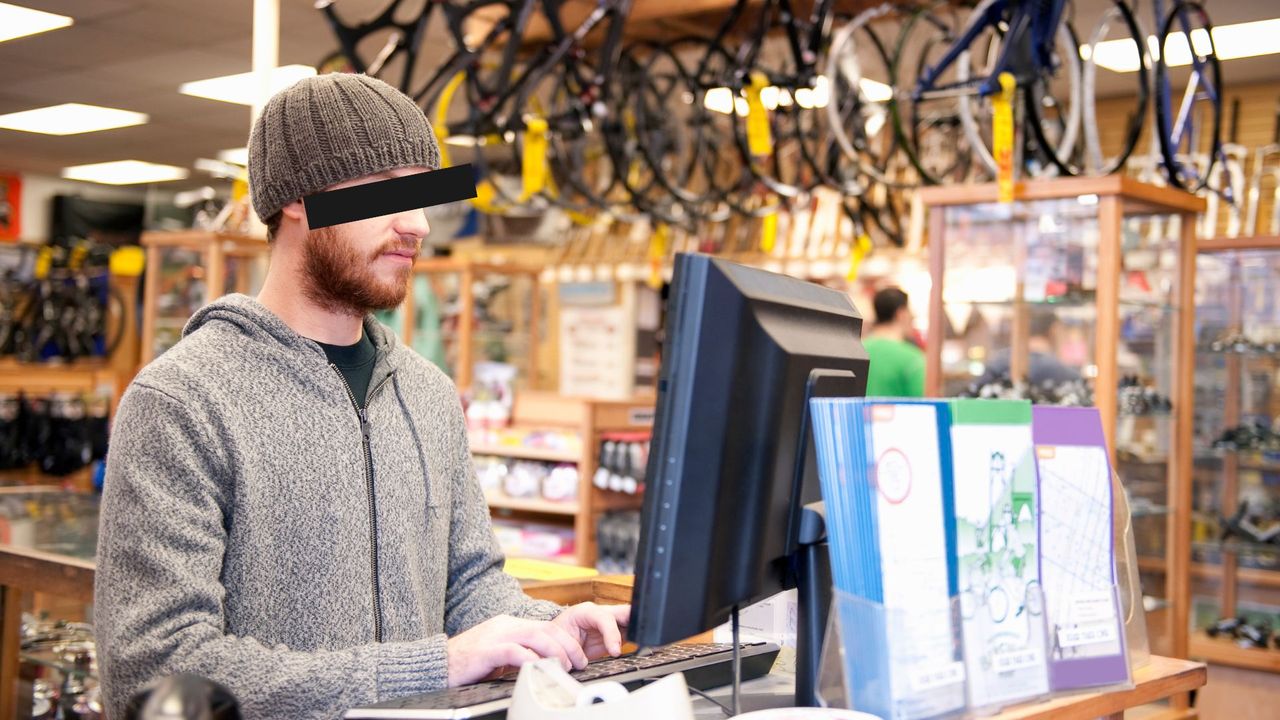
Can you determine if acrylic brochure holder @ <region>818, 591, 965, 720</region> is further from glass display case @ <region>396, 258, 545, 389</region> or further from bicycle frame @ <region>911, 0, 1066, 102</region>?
glass display case @ <region>396, 258, 545, 389</region>

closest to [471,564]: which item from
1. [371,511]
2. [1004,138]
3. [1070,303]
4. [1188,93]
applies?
[371,511]

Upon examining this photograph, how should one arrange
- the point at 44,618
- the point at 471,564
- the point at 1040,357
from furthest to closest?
the point at 1040,357
the point at 44,618
the point at 471,564

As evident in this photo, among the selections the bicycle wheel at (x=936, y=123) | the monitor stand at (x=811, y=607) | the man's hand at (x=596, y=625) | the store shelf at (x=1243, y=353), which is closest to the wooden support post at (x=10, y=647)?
the man's hand at (x=596, y=625)

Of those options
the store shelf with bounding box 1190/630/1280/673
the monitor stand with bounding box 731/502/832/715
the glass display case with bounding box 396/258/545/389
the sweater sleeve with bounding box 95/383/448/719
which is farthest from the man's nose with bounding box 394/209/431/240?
the glass display case with bounding box 396/258/545/389

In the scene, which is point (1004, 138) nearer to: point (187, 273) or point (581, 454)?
point (581, 454)

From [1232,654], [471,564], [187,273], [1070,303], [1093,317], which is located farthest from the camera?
[187,273]

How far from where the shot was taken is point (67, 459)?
30.5 ft

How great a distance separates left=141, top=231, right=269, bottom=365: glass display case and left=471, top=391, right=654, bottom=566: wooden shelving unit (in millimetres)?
1466

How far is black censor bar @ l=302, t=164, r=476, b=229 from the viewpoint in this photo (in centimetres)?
164

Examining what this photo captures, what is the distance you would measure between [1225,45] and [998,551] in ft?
24.1

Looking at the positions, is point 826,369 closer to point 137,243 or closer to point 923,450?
point 923,450

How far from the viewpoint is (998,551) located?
129cm

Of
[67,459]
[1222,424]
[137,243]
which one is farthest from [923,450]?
[137,243]

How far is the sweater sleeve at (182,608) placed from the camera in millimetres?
→ 1391
